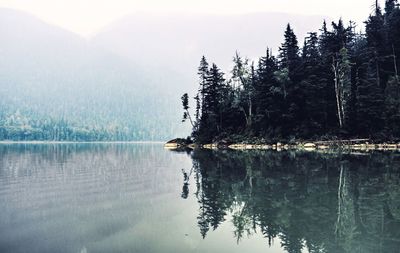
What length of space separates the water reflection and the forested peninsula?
3898 centimetres

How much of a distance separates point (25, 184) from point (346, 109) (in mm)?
55312

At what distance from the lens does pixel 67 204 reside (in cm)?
1537

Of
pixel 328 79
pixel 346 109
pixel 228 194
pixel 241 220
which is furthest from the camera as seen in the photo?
Answer: pixel 328 79

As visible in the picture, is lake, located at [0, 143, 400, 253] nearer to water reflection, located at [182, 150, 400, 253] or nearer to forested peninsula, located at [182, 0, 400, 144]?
water reflection, located at [182, 150, 400, 253]

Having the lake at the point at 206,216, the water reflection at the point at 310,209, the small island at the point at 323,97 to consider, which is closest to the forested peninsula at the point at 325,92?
the small island at the point at 323,97

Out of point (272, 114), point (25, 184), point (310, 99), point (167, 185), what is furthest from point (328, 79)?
point (25, 184)

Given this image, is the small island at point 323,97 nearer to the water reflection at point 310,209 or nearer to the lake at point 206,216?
the water reflection at point 310,209

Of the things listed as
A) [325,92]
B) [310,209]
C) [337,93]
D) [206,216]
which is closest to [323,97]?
[325,92]

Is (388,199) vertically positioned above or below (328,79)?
below

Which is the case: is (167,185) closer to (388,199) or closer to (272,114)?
(388,199)

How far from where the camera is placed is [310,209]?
45.1 ft

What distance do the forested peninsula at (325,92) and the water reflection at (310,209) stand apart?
38982 mm

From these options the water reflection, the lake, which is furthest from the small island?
the lake

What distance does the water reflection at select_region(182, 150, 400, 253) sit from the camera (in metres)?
10.1
